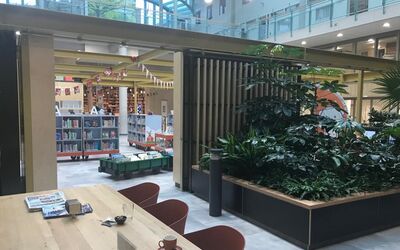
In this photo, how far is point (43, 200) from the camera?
269 cm

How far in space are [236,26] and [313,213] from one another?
955cm

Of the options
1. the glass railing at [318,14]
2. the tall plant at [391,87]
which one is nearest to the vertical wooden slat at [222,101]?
the tall plant at [391,87]

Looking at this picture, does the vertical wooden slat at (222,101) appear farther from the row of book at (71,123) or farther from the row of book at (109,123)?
the row of book at (71,123)

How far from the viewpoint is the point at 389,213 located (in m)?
4.38

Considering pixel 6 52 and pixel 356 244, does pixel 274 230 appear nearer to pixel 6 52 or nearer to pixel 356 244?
pixel 356 244

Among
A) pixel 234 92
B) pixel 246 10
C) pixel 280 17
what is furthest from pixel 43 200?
pixel 246 10

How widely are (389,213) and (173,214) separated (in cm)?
328

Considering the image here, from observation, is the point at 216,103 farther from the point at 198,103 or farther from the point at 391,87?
the point at 391,87

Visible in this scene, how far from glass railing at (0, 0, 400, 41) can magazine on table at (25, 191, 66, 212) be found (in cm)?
384

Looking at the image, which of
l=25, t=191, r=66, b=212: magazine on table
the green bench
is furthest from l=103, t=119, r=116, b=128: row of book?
l=25, t=191, r=66, b=212: magazine on table

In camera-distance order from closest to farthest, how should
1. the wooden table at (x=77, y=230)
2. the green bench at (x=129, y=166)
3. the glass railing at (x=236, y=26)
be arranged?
the wooden table at (x=77, y=230)
the glass railing at (x=236, y=26)
the green bench at (x=129, y=166)

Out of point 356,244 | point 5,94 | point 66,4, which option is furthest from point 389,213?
point 66,4

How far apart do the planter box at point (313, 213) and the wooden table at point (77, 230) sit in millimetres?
2070

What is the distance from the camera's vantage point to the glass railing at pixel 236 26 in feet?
22.9
